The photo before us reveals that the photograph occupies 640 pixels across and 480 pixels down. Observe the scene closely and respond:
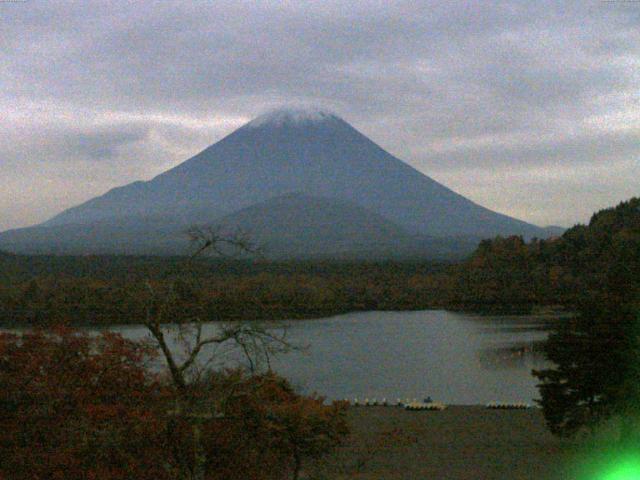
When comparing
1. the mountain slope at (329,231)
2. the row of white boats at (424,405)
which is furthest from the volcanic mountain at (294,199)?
the row of white boats at (424,405)

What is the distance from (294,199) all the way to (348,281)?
6366 centimetres

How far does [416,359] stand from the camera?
2433 cm

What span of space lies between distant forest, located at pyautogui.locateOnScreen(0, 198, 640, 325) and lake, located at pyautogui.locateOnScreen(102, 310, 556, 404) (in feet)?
10.5

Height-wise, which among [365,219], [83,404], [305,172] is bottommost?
[83,404]

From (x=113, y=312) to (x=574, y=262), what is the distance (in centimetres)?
2861

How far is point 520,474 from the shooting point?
9.79m

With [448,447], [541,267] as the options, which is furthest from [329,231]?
[448,447]

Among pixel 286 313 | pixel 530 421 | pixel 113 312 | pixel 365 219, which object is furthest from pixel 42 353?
pixel 365 219

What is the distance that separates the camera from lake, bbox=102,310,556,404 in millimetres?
18984

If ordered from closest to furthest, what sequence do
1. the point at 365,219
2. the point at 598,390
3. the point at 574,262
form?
the point at 598,390, the point at 574,262, the point at 365,219

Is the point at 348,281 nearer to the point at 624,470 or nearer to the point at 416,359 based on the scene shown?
the point at 416,359

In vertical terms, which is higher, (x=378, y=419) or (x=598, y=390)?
(x=598, y=390)

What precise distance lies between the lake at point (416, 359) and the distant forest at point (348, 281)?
319 centimetres

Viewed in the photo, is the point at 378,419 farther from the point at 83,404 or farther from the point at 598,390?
the point at 83,404
